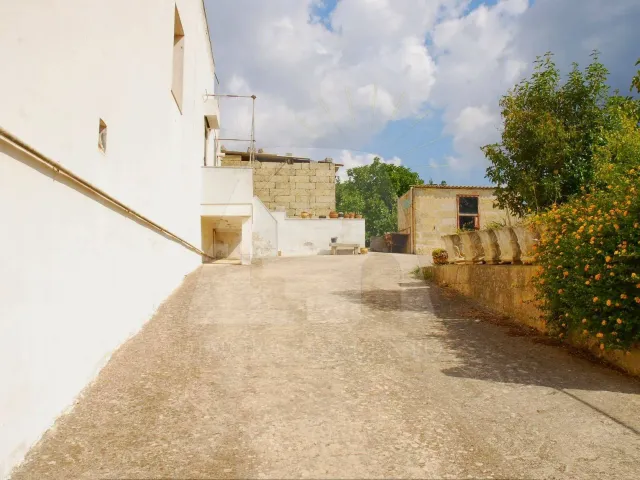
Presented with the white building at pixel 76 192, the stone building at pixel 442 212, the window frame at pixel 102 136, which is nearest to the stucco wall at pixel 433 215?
the stone building at pixel 442 212

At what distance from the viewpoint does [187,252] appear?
36.2ft

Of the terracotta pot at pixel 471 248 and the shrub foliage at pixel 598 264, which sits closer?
the shrub foliage at pixel 598 264

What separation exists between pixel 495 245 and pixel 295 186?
17798mm

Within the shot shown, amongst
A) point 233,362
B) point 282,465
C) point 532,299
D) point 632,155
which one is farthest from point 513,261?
point 282,465

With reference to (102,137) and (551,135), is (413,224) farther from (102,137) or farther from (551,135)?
(102,137)

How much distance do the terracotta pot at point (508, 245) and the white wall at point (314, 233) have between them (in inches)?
534

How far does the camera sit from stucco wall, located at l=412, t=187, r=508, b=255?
81.4 feet

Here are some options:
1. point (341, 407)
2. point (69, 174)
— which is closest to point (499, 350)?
point (341, 407)

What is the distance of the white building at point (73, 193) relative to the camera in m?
3.11

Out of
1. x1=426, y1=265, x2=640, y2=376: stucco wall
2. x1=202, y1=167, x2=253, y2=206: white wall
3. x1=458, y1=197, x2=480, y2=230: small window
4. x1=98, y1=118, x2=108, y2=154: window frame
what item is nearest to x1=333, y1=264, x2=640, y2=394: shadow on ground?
x1=426, y1=265, x2=640, y2=376: stucco wall

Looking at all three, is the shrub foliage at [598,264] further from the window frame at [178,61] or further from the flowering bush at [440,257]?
the window frame at [178,61]

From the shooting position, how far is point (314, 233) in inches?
850

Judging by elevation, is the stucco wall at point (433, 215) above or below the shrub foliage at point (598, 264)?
above

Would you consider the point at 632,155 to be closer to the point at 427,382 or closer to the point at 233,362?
the point at 427,382
